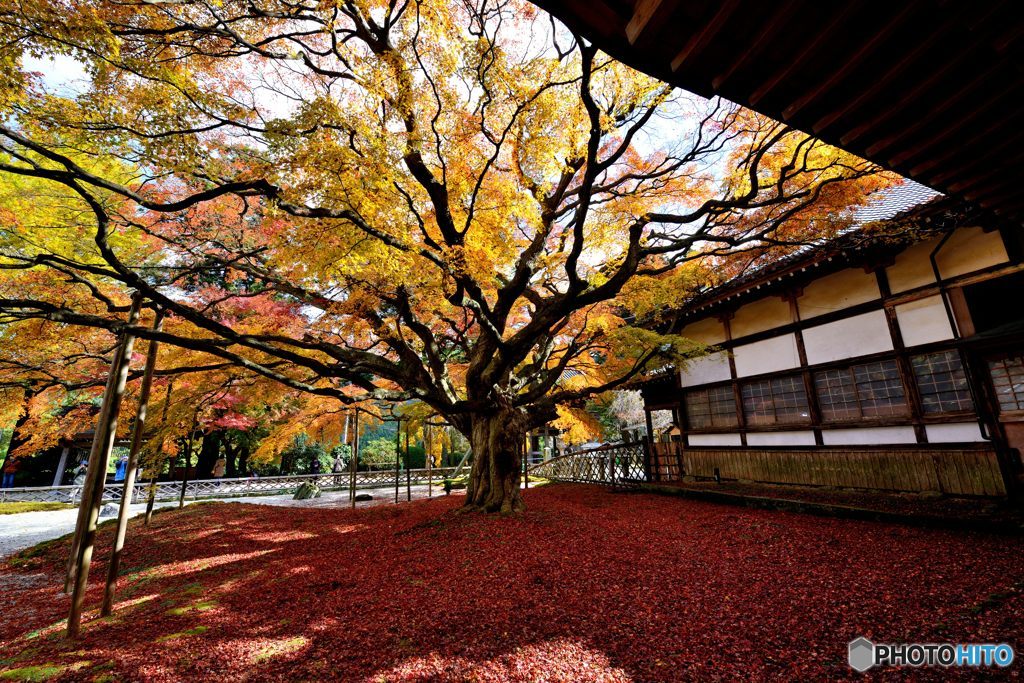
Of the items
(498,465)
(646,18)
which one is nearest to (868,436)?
(498,465)

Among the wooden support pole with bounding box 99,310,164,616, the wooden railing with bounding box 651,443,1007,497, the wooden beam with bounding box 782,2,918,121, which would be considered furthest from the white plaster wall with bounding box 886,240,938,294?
the wooden support pole with bounding box 99,310,164,616

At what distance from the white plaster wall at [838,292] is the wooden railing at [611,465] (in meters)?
6.14

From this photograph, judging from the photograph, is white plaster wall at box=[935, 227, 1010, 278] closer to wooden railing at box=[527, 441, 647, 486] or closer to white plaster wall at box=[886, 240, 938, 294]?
white plaster wall at box=[886, 240, 938, 294]

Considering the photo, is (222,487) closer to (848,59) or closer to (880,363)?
(848,59)

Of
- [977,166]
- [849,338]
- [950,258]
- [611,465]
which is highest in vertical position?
[950,258]

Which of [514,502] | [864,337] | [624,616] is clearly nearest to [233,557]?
[514,502]

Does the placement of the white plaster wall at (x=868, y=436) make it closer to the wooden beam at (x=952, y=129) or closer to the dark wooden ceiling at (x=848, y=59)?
the dark wooden ceiling at (x=848, y=59)

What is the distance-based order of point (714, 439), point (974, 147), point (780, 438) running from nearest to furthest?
point (974, 147) < point (780, 438) < point (714, 439)

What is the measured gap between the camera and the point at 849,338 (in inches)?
332

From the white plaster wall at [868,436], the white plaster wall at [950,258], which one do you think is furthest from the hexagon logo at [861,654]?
the white plaster wall at [950,258]

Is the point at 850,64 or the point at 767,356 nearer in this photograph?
the point at 850,64

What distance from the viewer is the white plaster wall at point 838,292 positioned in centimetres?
822

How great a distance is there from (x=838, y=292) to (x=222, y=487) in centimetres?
2731

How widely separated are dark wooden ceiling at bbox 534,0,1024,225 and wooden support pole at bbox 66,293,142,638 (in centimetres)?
554
